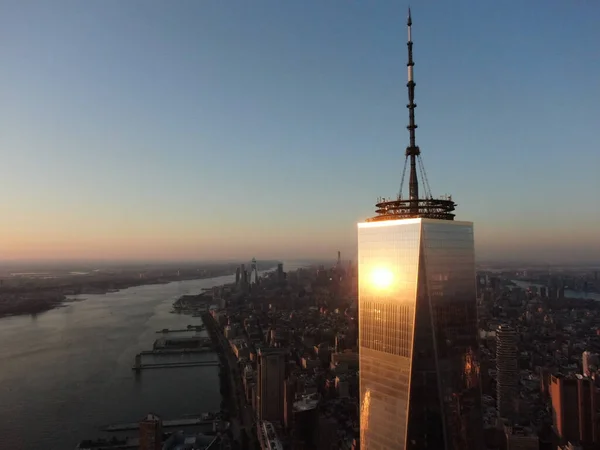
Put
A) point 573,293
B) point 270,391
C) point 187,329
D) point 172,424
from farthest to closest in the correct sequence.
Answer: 1. point 573,293
2. point 187,329
3. point 270,391
4. point 172,424

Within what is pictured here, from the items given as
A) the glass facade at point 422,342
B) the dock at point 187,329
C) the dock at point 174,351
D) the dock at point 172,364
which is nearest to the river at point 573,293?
the dock at point 187,329

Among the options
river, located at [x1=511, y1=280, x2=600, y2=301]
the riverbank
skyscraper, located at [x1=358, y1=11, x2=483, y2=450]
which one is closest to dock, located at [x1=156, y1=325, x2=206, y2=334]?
the riverbank

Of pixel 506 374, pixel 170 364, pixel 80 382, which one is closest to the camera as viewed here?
pixel 506 374

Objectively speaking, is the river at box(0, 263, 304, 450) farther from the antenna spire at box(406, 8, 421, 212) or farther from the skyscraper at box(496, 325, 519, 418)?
the antenna spire at box(406, 8, 421, 212)

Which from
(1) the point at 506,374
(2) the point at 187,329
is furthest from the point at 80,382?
(1) the point at 506,374

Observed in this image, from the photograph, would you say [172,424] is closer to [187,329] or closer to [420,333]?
[420,333]

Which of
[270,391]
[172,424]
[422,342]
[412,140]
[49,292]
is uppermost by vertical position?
[412,140]
